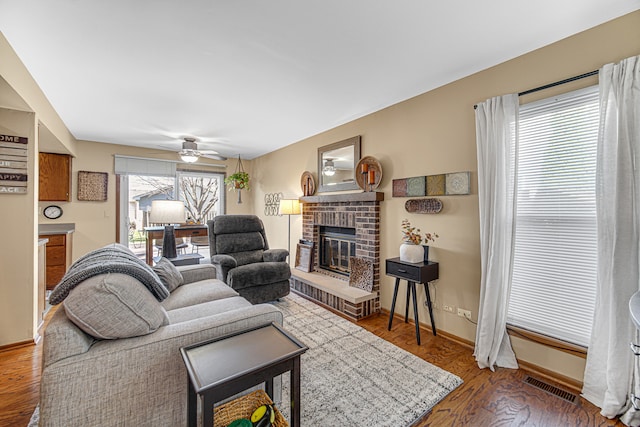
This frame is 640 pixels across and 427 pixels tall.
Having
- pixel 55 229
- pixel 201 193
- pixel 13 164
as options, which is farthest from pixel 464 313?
pixel 55 229

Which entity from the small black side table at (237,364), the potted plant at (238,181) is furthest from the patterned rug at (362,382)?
the potted plant at (238,181)

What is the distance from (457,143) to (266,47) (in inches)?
74.2

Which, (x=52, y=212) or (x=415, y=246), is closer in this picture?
(x=415, y=246)

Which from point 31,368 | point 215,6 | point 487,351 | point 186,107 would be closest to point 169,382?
point 31,368

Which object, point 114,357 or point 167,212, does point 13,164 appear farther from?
point 114,357

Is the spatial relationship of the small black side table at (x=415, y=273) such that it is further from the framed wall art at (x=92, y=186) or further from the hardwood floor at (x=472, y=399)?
the framed wall art at (x=92, y=186)

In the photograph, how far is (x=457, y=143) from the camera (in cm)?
261

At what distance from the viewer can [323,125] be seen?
3979 millimetres

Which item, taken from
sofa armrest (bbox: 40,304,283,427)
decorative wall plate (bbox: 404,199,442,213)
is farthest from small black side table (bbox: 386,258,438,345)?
sofa armrest (bbox: 40,304,283,427)

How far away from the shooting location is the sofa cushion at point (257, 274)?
3.22 meters

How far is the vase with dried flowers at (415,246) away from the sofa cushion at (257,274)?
1.56m

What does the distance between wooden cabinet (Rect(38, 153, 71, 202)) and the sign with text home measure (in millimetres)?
2106

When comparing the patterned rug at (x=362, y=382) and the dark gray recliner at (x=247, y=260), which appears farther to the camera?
the dark gray recliner at (x=247, y=260)

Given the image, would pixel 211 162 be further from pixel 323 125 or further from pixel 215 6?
pixel 215 6
